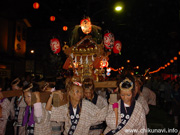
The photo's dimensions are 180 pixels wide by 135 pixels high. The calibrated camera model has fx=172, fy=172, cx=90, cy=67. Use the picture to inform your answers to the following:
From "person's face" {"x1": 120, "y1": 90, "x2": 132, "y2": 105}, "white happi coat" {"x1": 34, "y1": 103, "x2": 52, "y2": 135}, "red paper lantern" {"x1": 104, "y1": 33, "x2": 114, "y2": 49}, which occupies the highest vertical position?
"red paper lantern" {"x1": 104, "y1": 33, "x2": 114, "y2": 49}

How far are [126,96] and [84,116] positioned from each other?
83cm

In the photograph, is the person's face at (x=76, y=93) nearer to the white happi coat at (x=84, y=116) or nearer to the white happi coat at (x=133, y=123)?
the white happi coat at (x=84, y=116)

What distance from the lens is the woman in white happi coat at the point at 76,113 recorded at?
10.1 feet

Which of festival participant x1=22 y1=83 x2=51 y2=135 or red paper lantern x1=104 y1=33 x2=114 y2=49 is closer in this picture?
festival participant x1=22 y1=83 x2=51 y2=135

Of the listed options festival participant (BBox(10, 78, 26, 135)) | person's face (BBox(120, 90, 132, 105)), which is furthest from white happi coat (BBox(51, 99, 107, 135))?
festival participant (BBox(10, 78, 26, 135))

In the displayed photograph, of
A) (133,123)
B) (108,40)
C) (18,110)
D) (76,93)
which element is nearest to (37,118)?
(76,93)

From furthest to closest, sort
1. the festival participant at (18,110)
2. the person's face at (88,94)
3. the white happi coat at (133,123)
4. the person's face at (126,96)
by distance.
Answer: the festival participant at (18,110)
the person's face at (88,94)
the person's face at (126,96)
the white happi coat at (133,123)

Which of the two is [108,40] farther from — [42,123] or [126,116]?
[126,116]

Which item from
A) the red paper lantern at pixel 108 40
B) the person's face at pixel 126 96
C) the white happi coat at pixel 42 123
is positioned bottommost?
the white happi coat at pixel 42 123

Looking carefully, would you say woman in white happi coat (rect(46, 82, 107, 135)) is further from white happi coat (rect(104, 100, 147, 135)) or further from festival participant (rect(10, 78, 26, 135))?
festival participant (rect(10, 78, 26, 135))

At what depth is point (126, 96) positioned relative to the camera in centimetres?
299

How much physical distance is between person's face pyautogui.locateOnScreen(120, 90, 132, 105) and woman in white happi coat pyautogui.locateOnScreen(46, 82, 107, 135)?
409 millimetres

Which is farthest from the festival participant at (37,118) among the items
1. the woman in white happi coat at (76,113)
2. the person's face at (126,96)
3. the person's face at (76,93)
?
the person's face at (126,96)

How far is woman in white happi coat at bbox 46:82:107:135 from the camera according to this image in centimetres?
309
